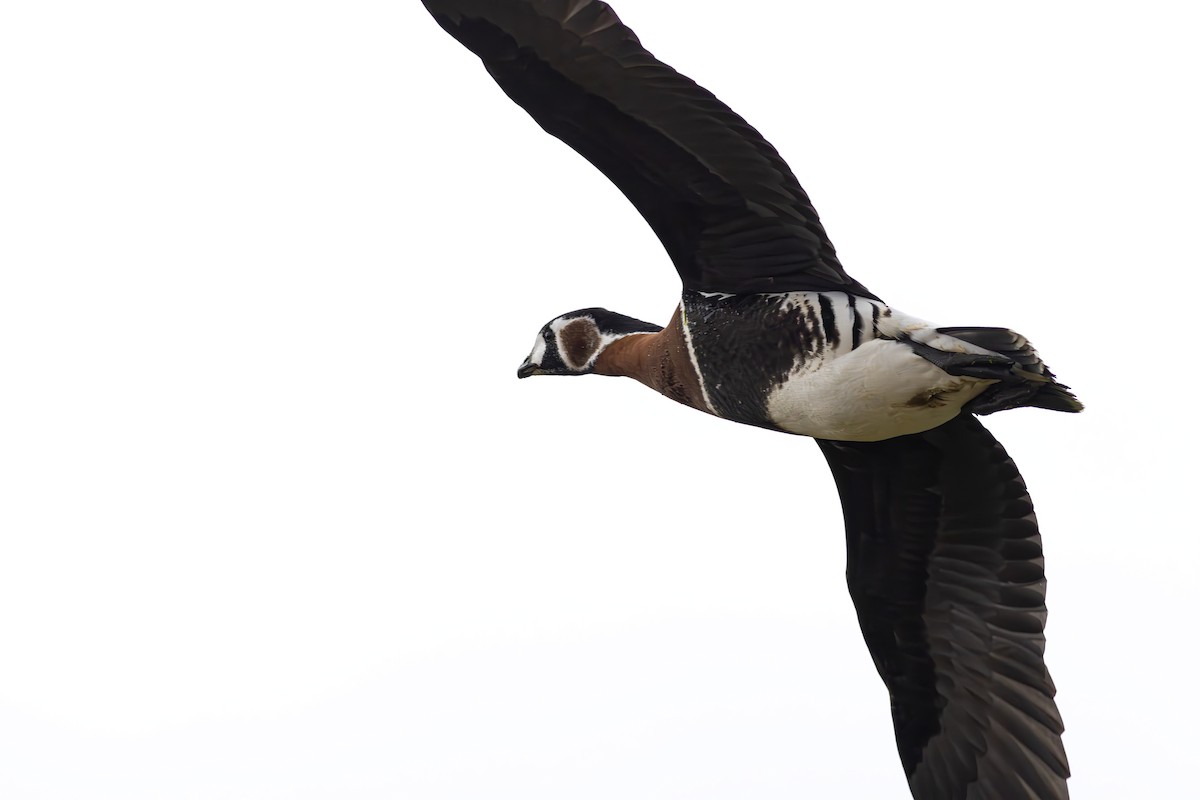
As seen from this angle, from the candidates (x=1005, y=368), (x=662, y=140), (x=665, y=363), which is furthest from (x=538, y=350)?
(x=1005, y=368)

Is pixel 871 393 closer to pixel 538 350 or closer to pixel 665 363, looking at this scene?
pixel 665 363

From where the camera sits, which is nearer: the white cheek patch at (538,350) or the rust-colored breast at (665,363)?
the rust-colored breast at (665,363)

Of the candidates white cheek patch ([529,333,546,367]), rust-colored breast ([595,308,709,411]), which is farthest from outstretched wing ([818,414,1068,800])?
white cheek patch ([529,333,546,367])

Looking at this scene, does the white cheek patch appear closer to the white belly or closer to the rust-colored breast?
the rust-colored breast

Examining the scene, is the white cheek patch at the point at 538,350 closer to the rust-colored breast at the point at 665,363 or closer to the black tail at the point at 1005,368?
the rust-colored breast at the point at 665,363

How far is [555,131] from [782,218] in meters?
1.11

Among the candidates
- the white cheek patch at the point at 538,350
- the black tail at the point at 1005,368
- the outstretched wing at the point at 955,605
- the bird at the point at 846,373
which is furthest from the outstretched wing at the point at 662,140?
the white cheek patch at the point at 538,350

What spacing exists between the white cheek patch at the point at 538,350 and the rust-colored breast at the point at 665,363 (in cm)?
58

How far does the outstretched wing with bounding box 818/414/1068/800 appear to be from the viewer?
8.80 metres

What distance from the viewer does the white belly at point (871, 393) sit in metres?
7.84

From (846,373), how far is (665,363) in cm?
102

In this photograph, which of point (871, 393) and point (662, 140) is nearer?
point (662, 140)

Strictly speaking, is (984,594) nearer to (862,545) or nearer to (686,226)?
(862,545)

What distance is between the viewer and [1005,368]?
299 inches
